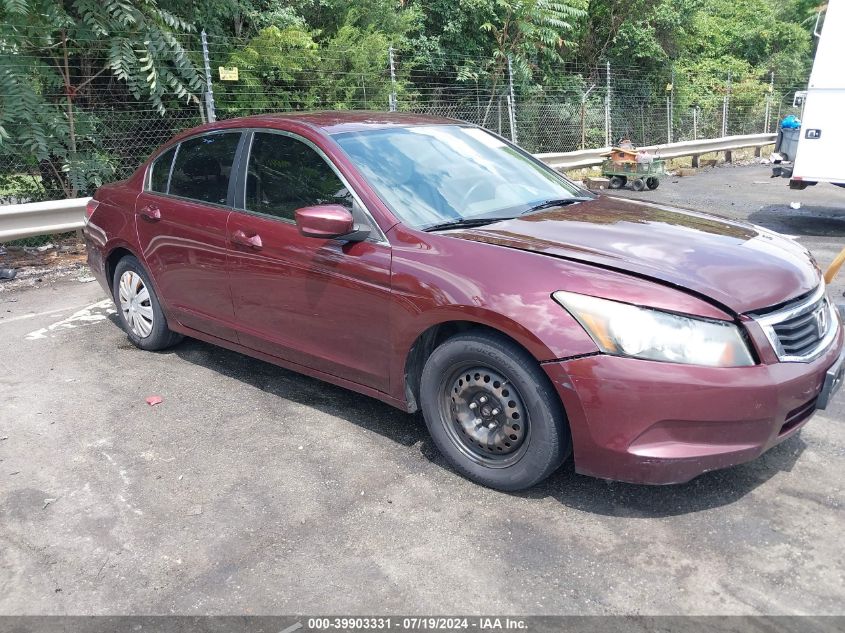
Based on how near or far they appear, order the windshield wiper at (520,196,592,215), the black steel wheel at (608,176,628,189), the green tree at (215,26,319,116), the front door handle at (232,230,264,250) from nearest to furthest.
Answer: the windshield wiper at (520,196,592,215), the front door handle at (232,230,264,250), the green tree at (215,26,319,116), the black steel wheel at (608,176,628,189)

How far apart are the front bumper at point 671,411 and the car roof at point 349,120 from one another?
1980mm

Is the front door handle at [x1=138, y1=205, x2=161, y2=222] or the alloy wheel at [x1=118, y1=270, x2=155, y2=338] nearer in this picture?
the front door handle at [x1=138, y1=205, x2=161, y2=222]

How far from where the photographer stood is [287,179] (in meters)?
4.11

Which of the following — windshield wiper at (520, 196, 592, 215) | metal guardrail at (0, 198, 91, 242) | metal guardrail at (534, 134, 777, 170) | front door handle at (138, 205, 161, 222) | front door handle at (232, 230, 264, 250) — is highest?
windshield wiper at (520, 196, 592, 215)

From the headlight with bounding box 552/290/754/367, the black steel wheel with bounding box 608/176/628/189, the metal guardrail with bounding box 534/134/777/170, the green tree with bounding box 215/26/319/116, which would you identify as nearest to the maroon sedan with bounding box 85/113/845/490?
the headlight with bounding box 552/290/754/367

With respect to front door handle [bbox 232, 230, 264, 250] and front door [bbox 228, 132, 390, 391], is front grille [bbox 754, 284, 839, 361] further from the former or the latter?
front door handle [bbox 232, 230, 264, 250]

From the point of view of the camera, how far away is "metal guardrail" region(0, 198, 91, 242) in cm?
768

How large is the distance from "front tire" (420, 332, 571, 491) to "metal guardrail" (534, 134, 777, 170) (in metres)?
8.59

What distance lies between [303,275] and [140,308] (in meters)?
1.98

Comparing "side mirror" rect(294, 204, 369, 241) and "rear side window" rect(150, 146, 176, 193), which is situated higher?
"rear side window" rect(150, 146, 176, 193)

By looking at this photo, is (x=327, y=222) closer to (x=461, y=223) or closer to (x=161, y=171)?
(x=461, y=223)

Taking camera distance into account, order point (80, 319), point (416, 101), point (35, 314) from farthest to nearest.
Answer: point (416, 101) → point (35, 314) → point (80, 319)

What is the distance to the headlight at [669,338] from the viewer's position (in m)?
2.84

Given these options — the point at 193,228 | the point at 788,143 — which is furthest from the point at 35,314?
the point at 788,143
